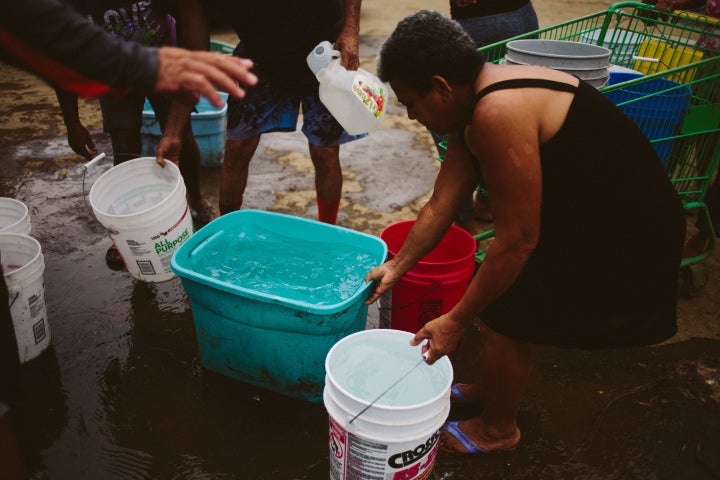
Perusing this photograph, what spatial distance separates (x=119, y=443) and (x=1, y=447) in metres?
0.75

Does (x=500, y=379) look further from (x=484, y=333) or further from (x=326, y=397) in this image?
(x=326, y=397)

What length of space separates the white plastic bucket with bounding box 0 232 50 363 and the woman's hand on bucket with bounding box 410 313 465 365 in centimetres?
168

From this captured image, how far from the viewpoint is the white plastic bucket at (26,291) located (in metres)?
2.19

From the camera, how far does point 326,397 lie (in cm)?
174

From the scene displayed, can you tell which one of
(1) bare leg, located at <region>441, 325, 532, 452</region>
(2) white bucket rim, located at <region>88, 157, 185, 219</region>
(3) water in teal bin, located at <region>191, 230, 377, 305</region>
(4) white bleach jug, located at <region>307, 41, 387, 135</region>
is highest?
(4) white bleach jug, located at <region>307, 41, 387, 135</region>

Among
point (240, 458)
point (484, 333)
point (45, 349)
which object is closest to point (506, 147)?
point (484, 333)

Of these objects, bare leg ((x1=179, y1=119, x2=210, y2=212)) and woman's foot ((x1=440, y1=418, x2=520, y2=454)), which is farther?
bare leg ((x1=179, y1=119, x2=210, y2=212))

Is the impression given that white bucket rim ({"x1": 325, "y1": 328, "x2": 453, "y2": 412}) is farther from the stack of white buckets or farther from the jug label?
the stack of white buckets

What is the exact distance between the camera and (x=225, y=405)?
2.35 metres

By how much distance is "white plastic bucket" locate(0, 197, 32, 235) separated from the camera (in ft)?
8.45

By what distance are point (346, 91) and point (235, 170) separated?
88 centimetres

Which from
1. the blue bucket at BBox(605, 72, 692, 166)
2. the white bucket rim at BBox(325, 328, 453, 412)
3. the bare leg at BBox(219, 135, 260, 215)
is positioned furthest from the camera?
the bare leg at BBox(219, 135, 260, 215)

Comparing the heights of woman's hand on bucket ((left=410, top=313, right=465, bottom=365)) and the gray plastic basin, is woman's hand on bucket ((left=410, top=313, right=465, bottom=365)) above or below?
below

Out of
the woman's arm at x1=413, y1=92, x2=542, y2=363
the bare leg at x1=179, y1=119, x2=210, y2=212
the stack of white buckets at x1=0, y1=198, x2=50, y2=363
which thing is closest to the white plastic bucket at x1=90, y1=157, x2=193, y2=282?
the stack of white buckets at x1=0, y1=198, x2=50, y2=363
